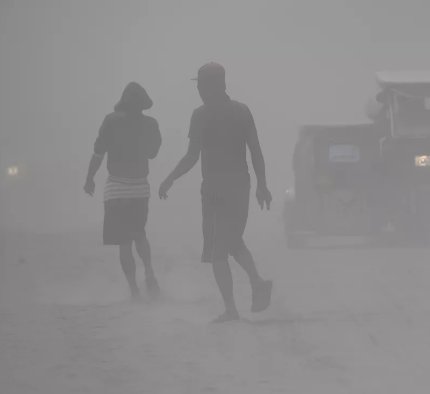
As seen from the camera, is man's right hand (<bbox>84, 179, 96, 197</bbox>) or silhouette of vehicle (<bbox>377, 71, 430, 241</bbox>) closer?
man's right hand (<bbox>84, 179, 96, 197</bbox>)

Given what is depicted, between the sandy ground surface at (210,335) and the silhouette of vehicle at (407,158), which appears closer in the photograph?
the sandy ground surface at (210,335)

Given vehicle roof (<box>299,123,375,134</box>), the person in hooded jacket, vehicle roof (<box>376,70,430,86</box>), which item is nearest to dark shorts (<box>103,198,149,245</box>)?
the person in hooded jacket

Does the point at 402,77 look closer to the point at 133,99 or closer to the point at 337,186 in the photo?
the point at 337,186

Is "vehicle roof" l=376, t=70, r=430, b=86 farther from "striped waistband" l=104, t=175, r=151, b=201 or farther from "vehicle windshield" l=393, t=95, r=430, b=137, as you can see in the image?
"striped waistband" l=104, t=175, r=151, b=201

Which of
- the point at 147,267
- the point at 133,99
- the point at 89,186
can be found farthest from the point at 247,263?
the point at 133,99

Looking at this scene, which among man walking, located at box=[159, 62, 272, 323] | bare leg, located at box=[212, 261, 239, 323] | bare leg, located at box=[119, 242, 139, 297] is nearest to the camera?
bare leg, located at box=[212, 261, 239, 323]

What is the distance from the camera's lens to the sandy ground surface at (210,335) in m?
5.29

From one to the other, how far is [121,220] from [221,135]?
1.63 meters

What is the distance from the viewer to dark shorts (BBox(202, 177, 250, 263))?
754 centimetres

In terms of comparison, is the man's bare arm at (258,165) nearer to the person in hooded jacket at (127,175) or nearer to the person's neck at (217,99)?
the person's neck at (217,99)

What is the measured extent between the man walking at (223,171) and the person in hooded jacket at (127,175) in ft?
4.49

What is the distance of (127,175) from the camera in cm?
891

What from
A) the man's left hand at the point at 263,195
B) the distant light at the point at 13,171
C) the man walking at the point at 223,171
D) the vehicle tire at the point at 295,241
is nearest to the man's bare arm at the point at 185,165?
the man walking at the point at 223,171

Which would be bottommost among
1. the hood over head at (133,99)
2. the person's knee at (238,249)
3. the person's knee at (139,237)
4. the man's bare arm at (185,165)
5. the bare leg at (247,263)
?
the person's knee at (139,237)
